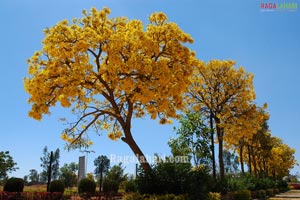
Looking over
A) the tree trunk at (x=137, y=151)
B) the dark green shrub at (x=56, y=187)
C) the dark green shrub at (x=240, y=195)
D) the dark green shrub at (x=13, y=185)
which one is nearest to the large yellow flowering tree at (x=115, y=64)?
the tree trunk at (x=137, y=151)

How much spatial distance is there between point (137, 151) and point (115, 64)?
3.62m

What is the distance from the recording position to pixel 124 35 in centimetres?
1095

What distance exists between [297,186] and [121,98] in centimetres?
5347

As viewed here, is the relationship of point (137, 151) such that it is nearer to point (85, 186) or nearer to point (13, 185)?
point (13, 185)

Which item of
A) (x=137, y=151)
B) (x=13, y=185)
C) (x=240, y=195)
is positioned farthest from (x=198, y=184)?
(x=13, y=185)

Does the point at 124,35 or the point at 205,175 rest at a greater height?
the point at 124,35

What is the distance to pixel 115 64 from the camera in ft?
34.9

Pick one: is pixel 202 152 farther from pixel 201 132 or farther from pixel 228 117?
pixel 228 117

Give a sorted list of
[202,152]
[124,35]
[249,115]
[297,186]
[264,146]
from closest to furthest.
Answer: [124,35] → [202,152] → [249,115] → [264,146] → [297,186]

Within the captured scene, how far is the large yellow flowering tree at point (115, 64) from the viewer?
10.8 meters

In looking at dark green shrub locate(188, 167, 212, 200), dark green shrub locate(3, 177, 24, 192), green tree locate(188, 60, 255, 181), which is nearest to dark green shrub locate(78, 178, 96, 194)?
dark green shrub locate(3, 177, 24, 192)

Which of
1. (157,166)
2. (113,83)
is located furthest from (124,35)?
(157,166)

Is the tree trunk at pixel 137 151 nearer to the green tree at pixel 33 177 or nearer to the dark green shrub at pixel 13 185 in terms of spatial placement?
the dark green shrub at pixel 13 185

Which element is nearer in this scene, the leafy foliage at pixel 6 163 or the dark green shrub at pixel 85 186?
the leafy foliage at pixel 6 163
